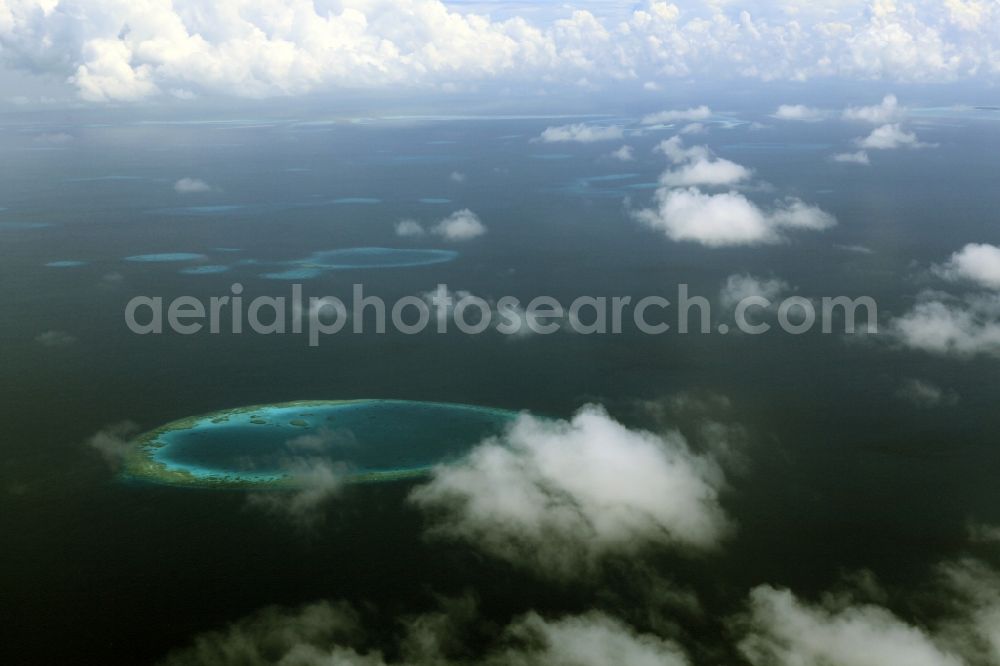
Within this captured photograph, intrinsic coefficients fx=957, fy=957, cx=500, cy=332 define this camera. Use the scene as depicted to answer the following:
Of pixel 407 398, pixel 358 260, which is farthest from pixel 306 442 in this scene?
pixel 358 260

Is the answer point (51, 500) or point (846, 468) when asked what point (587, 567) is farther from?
point (51, 500)
